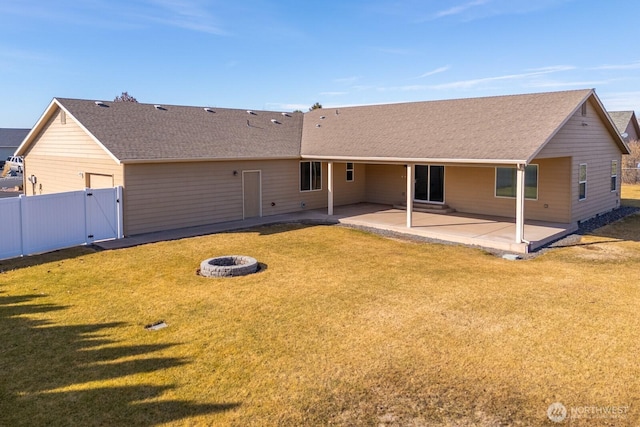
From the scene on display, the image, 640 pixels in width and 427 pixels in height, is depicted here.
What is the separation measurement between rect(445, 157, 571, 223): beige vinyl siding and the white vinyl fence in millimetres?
13381

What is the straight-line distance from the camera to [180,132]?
18.1 m

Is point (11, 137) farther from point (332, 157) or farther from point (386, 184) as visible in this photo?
point (332, 157)

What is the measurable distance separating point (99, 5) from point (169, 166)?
34.6 ft

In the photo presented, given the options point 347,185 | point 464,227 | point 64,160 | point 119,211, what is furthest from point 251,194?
point 464,227

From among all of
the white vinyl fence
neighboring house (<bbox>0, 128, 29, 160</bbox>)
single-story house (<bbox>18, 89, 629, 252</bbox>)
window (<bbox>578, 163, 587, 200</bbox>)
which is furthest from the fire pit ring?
neighboring house (<bbox>0, 128, 29, 160</bbox>)

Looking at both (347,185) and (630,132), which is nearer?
(347,185)

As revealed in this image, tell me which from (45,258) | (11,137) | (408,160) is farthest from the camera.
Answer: (11,137)

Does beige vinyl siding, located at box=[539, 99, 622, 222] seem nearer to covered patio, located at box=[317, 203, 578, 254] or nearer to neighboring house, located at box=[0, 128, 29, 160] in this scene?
covered patio, located at box=[317, 203, 578, 254]

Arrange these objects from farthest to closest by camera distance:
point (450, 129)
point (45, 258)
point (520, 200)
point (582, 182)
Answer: point (582, 182) → point (450, 129) → point (520, 200) → point (45, 258)

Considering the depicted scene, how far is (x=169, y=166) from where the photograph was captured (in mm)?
15992

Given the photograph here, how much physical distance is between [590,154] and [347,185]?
10.5 m

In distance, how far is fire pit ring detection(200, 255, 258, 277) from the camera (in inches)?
429

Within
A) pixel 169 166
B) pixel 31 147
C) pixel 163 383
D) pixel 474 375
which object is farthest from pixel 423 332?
pixel 31 147

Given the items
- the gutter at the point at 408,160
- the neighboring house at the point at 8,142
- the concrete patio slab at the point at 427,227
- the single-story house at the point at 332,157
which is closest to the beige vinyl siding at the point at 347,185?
the single-story house at the point at 332,157
